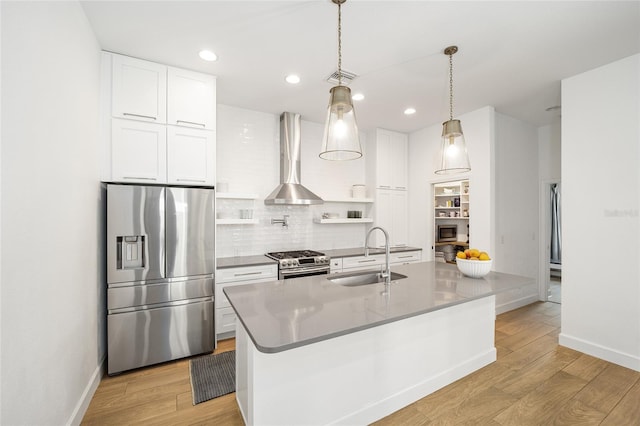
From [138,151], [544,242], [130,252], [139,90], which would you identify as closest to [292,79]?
[139,90]

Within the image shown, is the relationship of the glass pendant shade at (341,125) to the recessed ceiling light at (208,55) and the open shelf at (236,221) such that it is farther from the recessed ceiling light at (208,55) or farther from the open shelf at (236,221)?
the open shelf at (236,221)

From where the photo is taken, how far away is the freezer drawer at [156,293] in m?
→ 2.47

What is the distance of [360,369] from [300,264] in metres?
1.81

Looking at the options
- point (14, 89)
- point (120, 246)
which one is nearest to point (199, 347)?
point (120, 246)

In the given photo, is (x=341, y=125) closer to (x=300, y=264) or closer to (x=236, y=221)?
(x=300, y=264)

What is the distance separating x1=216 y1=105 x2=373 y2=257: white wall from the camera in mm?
3793

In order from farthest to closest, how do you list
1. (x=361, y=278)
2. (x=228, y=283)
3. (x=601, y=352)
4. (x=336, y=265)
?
(x=336, y=265)
(x=228, y=283)
(x=601, y=352)
(x=361, y=278)

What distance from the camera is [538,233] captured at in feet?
15.3

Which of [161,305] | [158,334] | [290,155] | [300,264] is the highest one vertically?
[290,155]

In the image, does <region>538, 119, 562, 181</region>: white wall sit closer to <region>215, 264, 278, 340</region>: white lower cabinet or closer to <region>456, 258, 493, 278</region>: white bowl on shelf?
<region>456, 258, 493, 278</region>: white bowl on shelf

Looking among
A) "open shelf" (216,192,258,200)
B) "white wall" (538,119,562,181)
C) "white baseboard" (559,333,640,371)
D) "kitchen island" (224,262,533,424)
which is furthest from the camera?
"white wall" (538,119,562,181)

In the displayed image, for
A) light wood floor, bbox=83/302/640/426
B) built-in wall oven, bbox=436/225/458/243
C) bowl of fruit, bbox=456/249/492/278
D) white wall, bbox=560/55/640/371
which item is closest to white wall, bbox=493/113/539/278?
built-in wall oven, bbox=436/225/458/243

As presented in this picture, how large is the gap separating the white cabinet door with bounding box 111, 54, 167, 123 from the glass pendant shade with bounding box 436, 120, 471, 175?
8.83 feet

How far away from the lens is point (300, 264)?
348cm
